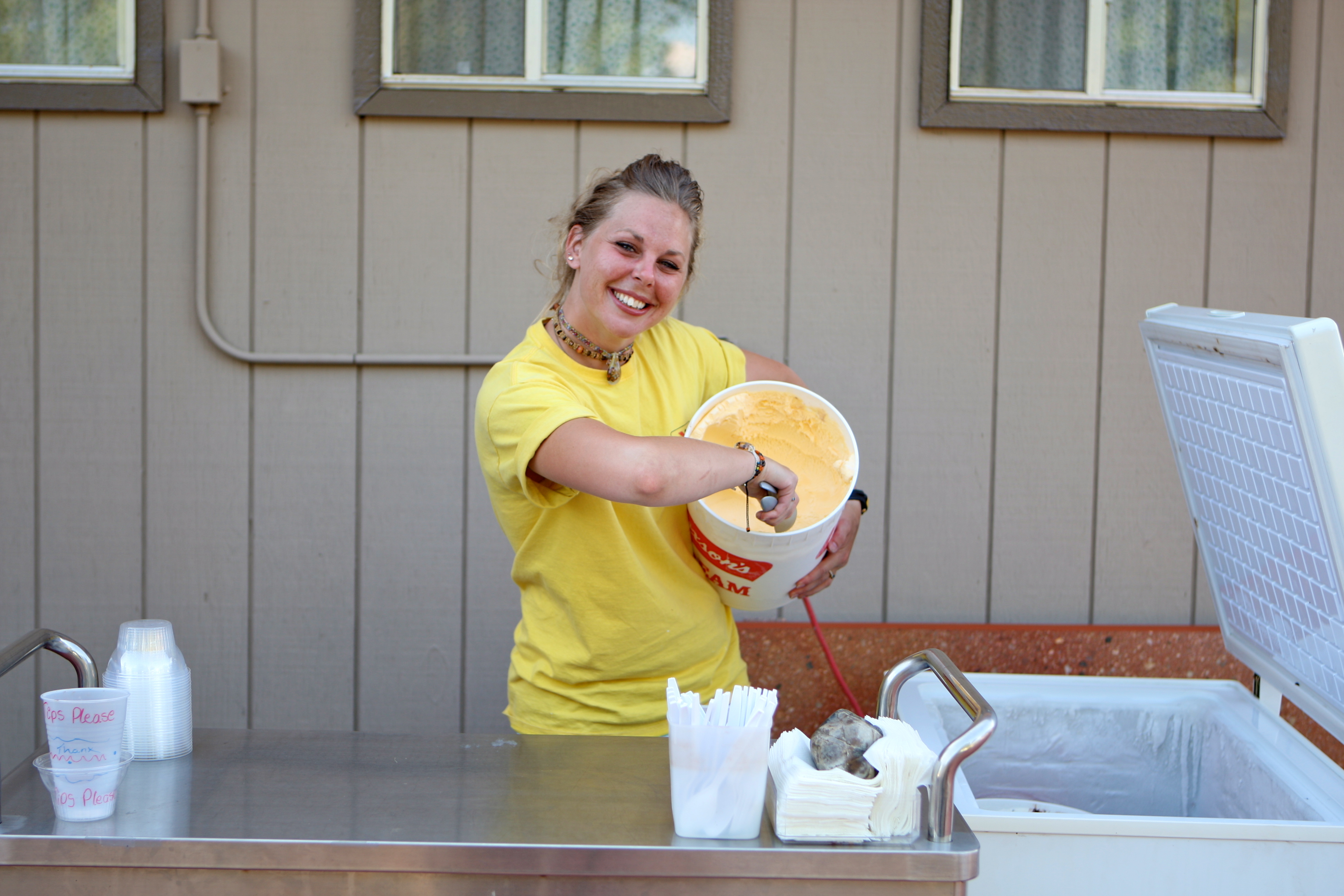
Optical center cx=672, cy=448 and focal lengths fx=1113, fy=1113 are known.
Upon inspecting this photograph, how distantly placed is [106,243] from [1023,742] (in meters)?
2.18

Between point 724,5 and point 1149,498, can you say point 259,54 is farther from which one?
point 1149,498

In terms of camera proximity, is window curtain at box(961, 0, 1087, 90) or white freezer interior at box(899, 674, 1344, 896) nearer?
white freezer interior at box(899, 674, 1344, 896)

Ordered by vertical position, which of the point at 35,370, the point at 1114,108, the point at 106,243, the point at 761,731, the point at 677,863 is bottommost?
the point at 677,863

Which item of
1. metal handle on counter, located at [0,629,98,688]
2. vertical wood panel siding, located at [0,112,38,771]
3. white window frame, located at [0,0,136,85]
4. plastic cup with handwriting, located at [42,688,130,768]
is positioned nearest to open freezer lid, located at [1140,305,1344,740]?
plastic cup with handwriting, located at [42,688,130,768]

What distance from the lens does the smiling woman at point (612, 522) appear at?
160 cm

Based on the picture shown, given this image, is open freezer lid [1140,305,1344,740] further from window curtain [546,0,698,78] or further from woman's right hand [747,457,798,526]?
window curtain [546,0,698,78]

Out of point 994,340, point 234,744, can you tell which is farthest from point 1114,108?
point 234,744

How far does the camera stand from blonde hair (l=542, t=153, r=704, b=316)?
5.42 feet

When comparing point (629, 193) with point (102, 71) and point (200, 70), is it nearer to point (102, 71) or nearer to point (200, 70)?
point (200, 70)

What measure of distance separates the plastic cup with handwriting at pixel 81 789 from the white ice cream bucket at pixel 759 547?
2.54 ft

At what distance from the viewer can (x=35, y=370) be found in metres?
2.47

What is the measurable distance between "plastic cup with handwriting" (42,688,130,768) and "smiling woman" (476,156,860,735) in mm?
549

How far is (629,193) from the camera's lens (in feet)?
5.40

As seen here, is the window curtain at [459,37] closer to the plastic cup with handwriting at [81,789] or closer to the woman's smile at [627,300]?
the woman's smile at [627,300]
